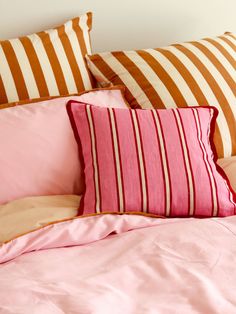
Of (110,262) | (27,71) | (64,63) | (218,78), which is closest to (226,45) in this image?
(218,78)

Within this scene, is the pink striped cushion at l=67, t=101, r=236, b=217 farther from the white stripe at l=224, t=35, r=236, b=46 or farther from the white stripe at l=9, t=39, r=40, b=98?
the white stripe at l=224, t=35, r=236, b=46

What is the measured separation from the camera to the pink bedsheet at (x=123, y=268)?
3.13ft

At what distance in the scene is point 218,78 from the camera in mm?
1710

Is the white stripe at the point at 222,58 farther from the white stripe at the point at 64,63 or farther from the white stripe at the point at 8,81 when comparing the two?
the white stripe at the point at 8,81

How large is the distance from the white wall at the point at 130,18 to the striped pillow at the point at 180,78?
0.66 feet

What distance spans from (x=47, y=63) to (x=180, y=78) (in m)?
0.41

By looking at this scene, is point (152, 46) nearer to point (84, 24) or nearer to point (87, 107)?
point (84, 24)

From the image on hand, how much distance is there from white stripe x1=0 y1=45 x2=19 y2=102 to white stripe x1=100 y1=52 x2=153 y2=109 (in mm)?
314

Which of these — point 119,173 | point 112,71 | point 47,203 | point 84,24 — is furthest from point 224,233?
point 84,24

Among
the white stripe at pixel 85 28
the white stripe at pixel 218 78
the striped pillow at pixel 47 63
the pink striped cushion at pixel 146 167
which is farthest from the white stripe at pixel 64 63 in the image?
the white stripe at pixel 218 78

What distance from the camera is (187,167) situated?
4.54ft

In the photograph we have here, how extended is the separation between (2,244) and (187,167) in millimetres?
509

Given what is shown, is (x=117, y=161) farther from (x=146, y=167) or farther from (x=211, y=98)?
(x=211, y=98)

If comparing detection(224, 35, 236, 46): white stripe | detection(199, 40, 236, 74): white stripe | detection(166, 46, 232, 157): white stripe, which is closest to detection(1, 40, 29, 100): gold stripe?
detection(166, 46, 232, 157): white stripe
